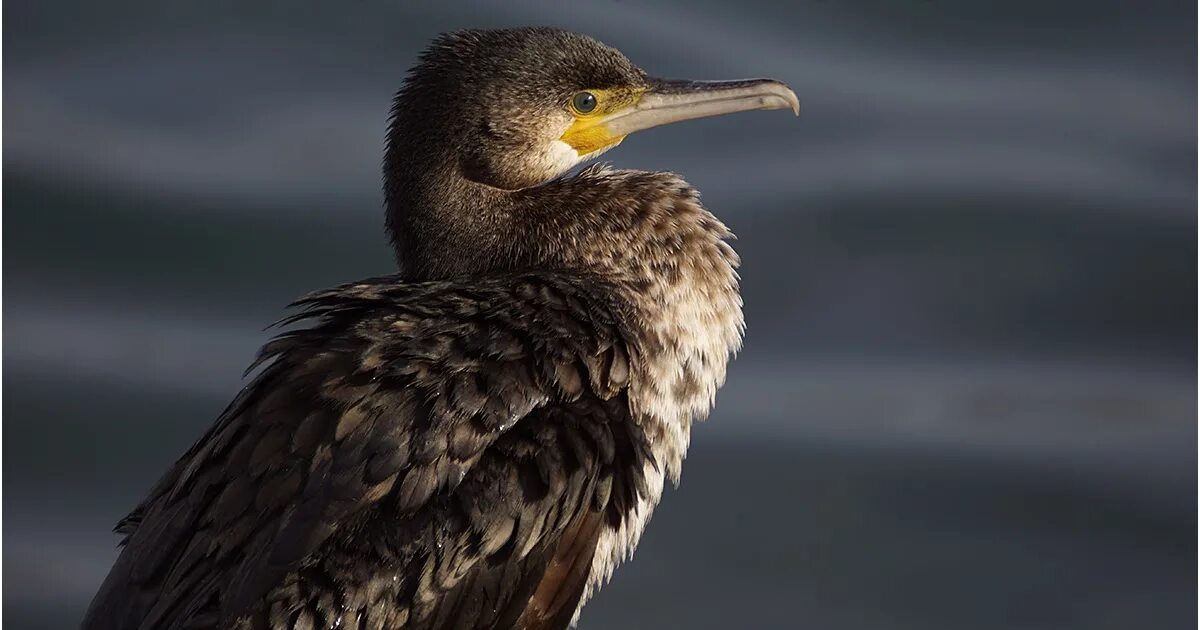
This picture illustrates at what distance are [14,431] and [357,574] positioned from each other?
271 cm

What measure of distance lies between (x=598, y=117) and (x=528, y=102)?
269mm

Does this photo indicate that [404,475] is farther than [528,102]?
No

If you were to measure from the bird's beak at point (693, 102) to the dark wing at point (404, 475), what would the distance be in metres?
0.62

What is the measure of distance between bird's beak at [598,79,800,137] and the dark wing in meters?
0.62

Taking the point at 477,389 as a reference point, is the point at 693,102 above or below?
above

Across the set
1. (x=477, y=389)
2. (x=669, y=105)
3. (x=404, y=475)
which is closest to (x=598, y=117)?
(x=669, y=105)

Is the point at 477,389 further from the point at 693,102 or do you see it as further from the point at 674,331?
the point at 693,102

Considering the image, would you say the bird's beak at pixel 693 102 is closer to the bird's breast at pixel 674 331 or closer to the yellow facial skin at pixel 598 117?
the yellow facial skin at pixel 598 117

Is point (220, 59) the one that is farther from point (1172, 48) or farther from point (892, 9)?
point (1172, 48)

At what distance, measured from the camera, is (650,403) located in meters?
4.90

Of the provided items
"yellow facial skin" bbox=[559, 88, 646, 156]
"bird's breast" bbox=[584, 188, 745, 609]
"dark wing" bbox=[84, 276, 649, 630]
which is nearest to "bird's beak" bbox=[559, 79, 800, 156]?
"yellow facial skin" bbox=[559, 88, 646, 156]

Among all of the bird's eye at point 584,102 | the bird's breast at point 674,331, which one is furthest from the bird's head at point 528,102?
the bird's breast at point 674,331

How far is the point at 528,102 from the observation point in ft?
16.4

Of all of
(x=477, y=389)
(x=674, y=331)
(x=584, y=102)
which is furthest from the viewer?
(x=584, y=102)
